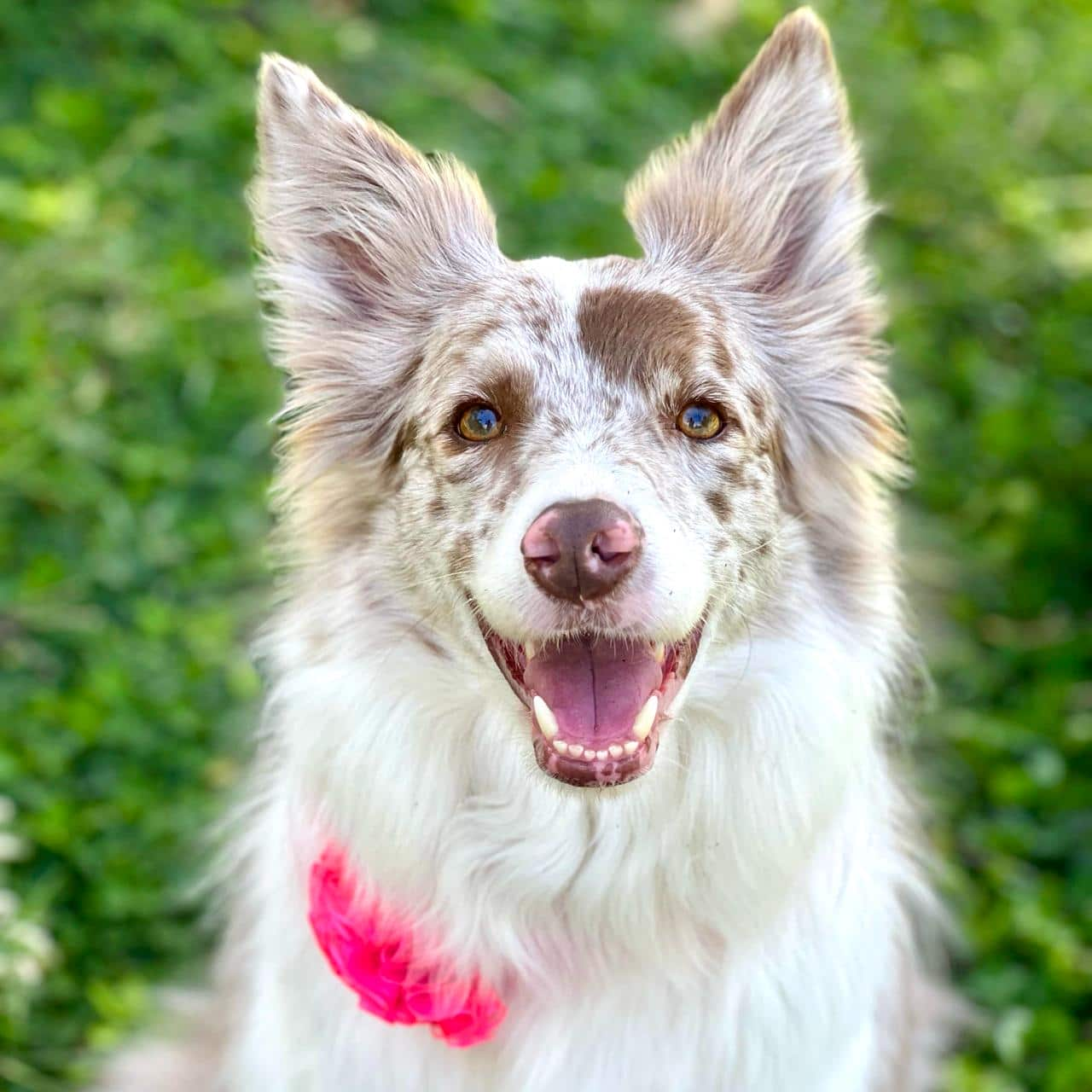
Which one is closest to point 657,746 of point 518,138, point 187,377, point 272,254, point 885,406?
point 885,406

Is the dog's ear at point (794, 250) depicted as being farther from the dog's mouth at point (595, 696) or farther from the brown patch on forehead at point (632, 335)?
the dog's mouth at point (595, 696)

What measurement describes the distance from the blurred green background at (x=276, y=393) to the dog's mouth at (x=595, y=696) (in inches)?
75.4

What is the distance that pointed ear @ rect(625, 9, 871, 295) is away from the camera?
3133 mm

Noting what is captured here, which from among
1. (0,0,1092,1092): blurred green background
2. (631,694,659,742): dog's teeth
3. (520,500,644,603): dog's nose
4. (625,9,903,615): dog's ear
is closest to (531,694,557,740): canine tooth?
(631,694,659,742): dog's teeth

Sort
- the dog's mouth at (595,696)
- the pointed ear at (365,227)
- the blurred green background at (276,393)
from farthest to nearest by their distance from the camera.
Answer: the blurred green background at (276,393) → the pointed ear at (365,227) → the dog's mouth at (595,696)

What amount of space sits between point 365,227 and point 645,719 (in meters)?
1.31

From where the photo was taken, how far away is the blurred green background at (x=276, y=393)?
14.0 ft

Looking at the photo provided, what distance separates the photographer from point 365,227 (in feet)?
10.6

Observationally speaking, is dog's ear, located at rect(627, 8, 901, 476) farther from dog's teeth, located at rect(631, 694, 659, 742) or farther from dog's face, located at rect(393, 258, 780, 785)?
dog's teeth, located at rect(631, 694, 659, 742)

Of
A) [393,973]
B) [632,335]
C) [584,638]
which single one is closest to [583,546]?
[584,638]

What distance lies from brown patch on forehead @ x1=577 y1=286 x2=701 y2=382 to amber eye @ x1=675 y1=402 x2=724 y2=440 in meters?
0.08

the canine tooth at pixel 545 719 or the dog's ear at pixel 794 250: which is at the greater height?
the dog's ear at pixel 794 250

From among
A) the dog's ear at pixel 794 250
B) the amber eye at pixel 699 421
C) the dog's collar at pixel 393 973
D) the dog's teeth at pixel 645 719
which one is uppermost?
the dog's ear at pixel 794 250

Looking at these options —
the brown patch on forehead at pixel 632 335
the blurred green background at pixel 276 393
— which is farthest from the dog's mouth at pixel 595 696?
the blurred green background at pixel 276 393
